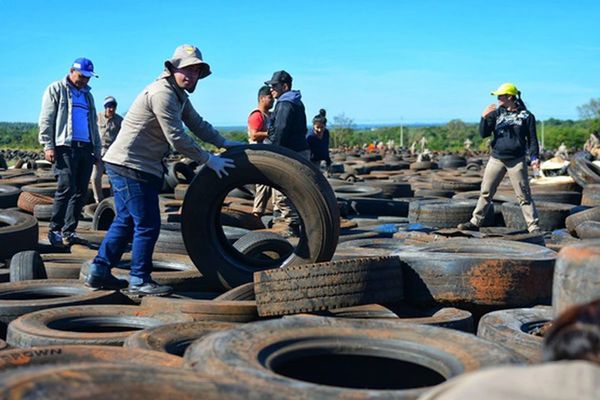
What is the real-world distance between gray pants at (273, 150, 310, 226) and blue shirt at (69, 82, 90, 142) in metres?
2.16

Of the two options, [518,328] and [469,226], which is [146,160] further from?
[469,226]

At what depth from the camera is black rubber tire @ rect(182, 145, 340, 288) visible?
5.49 meters

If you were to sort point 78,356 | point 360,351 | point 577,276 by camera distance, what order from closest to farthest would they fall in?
1. point 577,276
2. point 360,351
3. point 78,356

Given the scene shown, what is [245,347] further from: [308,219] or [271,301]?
[308,219]

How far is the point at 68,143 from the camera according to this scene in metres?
7.67

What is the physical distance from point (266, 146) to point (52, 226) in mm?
3220

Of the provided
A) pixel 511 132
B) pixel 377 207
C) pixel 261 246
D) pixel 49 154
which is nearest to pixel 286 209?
pixel 261 246

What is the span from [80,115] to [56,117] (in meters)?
0.23

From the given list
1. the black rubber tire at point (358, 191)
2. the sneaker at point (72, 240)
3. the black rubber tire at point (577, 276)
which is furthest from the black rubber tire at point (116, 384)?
the black rubber tire at point (358, 191)

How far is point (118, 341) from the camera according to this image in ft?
13.5

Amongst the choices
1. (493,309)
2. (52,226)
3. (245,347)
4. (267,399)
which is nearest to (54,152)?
(52,226)

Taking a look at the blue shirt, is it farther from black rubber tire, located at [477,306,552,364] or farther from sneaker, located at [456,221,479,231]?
black rubber tire, located at [477,306,552,364]

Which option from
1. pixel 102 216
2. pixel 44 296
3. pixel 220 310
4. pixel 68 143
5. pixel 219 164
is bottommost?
pixel 44 296

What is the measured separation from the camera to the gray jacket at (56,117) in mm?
7664
